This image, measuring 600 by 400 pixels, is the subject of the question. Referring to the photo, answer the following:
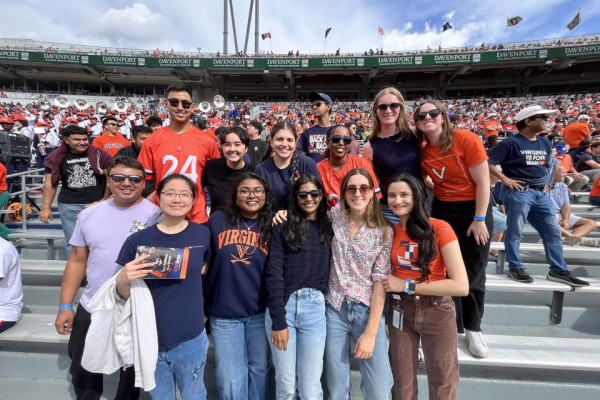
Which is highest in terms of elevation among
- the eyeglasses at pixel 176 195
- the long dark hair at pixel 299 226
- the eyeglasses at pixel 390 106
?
the eyeglasses at pixel 390 106

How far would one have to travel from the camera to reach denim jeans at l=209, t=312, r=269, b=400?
1931mm

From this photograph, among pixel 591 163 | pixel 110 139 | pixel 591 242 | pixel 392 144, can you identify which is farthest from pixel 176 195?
pixel 591 163

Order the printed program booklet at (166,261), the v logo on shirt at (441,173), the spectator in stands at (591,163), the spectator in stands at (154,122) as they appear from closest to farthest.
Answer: the printed program booklet at (166,261) → the v logo on shirt at (441,173) → the spectator in stands at (154,122) → the spectator in stands at (591,163)

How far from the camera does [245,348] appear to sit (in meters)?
2.01

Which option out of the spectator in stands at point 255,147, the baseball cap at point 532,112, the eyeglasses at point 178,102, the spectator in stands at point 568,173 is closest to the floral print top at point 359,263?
the eyeglasses at point 178,102

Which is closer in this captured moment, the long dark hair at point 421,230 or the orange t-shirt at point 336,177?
the long dark hair at point 421,230

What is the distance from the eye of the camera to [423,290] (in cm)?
182

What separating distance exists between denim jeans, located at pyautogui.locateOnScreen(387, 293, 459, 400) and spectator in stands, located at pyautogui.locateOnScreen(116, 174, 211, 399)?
125 centimetres

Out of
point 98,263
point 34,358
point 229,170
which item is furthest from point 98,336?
point 34,358

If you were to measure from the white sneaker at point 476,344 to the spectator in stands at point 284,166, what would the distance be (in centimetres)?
176

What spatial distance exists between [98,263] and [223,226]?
32.4 inches

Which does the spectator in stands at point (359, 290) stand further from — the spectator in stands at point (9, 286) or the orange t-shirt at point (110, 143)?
the orange t-shirt at point (110, 143)

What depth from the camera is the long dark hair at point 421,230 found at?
1826mm

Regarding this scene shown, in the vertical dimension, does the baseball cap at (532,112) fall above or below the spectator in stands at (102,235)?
above
